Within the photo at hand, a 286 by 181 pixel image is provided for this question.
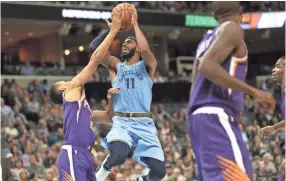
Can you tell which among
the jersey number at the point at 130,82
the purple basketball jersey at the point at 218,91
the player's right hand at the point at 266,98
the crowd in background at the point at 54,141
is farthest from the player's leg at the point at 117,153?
the crowd in background at the point at 54,141

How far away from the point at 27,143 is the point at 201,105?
9511 mm

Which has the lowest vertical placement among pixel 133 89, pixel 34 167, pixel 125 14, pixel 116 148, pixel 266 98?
pixel 34 167

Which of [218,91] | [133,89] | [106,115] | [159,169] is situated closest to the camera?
[218,91]

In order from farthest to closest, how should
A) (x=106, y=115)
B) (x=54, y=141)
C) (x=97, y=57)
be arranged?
1. (x=54, y=141)
2. (x=106, y=115)
3. (x=97, y=57)

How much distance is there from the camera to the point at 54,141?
1475 centimetres

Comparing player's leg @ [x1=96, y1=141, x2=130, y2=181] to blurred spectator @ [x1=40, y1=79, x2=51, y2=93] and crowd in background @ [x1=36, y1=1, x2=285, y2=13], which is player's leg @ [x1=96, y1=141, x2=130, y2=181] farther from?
crowd in background @ [x1=36, y1=1, x2=285, y2=13]

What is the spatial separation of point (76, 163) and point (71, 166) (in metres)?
0.06

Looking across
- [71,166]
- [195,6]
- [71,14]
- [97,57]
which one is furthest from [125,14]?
[195,6]

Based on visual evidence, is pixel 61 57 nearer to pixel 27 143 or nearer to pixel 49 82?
pixel 49 82

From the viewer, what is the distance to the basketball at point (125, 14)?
662 centimetres

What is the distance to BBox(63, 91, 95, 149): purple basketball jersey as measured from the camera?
6477 mm

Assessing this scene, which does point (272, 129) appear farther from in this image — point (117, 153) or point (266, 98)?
point (266, 98)

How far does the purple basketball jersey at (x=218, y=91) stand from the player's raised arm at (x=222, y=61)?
0.30 feet

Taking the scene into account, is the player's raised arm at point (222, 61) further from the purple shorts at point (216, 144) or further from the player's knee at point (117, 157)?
the player's knee at point (117, 157)
